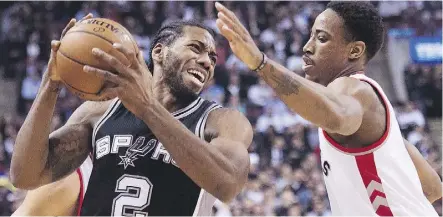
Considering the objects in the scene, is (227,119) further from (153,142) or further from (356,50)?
(356,50)

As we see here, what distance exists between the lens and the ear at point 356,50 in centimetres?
366

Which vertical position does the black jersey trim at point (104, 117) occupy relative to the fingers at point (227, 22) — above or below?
below

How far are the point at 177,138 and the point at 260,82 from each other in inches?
375

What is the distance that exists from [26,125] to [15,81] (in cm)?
1044

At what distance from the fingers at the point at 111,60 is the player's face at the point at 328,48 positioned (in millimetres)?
1278

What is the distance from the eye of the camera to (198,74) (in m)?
A: 3.45

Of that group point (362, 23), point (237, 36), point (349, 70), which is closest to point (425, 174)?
point (349, 70)

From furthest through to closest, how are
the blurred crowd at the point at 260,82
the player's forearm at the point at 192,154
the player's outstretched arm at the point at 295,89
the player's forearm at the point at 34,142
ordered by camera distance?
the blurred crowd at the point at 260,82 → the player's forearm at the point at 34,142 → the player's outstretched arm at the point at 295,89 → the player's forearm at the point at 192,154

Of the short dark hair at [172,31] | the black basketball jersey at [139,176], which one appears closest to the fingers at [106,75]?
the black basketball jersey at [139,176]

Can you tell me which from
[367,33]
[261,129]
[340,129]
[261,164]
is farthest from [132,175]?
[261,129]

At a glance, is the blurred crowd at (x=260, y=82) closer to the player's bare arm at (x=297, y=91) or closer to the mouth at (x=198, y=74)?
the mouth at (x=198, y=74)

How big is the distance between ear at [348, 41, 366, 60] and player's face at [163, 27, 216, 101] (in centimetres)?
74

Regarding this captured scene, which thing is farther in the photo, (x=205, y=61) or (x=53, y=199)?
(x=53, y=199)

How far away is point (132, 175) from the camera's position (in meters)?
3.24
